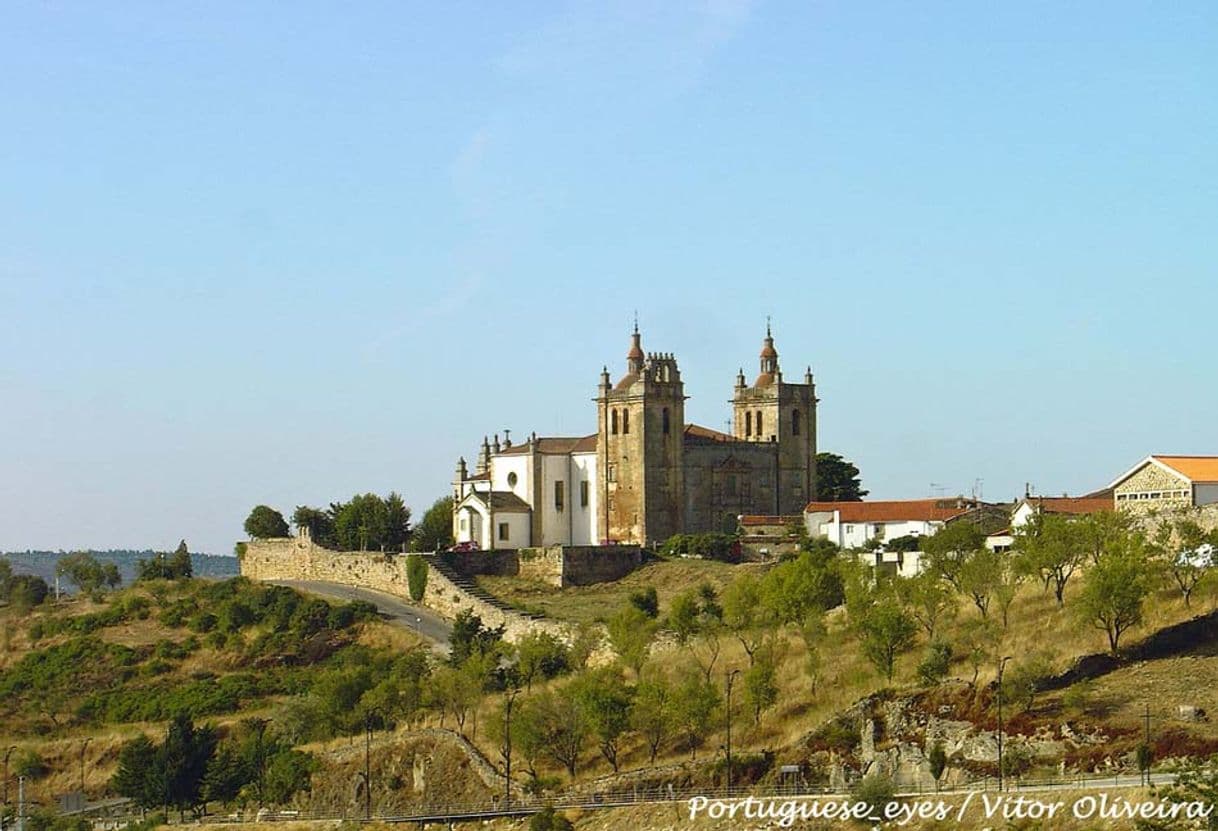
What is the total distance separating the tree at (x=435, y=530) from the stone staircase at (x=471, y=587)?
5948mm

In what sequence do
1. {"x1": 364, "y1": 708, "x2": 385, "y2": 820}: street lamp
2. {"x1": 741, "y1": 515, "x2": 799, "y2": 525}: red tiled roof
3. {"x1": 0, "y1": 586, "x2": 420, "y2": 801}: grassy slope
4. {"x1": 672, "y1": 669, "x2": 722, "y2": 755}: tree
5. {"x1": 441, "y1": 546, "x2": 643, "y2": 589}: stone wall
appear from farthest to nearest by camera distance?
{"x1": 741, "y1": 515, "x2": 799, "y2": 525}: red tiled roof → {"x1": 441, "y1": 546, "x2": 643, "y2": 589}: stone wall → {"x1": 0, "y1": 586, "x2": 420, "y2": 801}: grassy slope → {"x1": 364, "y1": 708, "x2": 385, "y2": 820}: street lamp → {"x1": 672, "y1": 669, "x2": 722, "y2": 755}: tree

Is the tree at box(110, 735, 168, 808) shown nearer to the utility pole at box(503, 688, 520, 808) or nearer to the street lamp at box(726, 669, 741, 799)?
the utility pole at box(503, 688, 520, 808)

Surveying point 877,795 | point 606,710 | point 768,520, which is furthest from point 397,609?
point 877,795

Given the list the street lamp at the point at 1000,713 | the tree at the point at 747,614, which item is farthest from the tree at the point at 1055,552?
the tree at the point at 747,614

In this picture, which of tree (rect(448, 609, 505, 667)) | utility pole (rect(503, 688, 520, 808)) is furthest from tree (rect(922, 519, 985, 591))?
tree (rect(448, 609, 505, 667))

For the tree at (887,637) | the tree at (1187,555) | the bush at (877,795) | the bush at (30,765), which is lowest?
the bush at (30,765)

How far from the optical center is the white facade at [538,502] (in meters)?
89.8

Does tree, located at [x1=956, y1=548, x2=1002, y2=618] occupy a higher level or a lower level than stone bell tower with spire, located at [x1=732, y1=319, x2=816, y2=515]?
lower

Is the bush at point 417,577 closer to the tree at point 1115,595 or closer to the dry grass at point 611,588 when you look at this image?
the dry grass at point 611,588

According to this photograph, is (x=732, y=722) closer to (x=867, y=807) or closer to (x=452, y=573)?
(x=867, y=807)

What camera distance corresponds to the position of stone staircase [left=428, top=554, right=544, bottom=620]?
78312mm

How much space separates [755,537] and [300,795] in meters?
29.6

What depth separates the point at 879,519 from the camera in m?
83.1

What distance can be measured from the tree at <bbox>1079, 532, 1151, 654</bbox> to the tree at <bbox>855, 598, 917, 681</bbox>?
5.36 m
